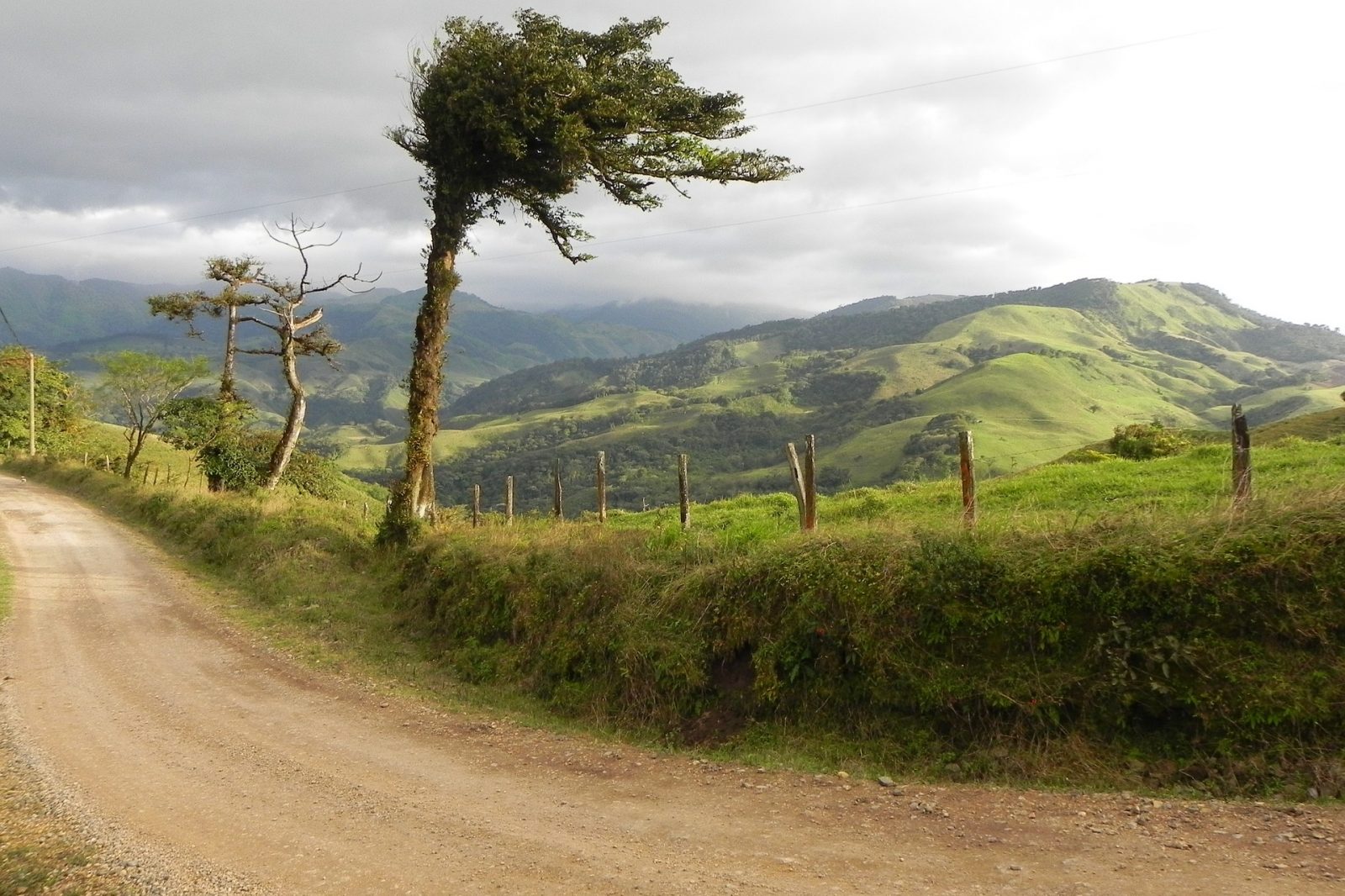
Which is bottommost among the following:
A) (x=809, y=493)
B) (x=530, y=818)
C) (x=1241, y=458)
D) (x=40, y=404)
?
(x=530, y=818)

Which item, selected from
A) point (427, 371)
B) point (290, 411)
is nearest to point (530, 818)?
point (427, 371)

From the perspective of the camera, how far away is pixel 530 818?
22.7ft

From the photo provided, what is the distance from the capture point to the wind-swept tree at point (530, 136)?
1566 cm

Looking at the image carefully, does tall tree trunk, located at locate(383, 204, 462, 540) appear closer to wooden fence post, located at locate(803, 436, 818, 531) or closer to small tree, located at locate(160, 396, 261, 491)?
wooden fence post, located at locate(803, 436, 818, 531)

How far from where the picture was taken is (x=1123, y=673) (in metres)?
7.37

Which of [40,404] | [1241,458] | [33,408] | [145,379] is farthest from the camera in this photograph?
[40,404]

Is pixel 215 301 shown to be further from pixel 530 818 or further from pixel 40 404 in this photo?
pixel 40 404

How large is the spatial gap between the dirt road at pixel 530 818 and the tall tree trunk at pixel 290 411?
16.6 m

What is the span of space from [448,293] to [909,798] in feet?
47.7

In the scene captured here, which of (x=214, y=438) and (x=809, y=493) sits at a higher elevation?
(x=214, y=438)

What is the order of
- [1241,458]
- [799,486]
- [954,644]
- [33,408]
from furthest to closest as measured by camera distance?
[33,408]
[799,486]
[1241,458]
[954,644]

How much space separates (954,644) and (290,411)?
2517 cm

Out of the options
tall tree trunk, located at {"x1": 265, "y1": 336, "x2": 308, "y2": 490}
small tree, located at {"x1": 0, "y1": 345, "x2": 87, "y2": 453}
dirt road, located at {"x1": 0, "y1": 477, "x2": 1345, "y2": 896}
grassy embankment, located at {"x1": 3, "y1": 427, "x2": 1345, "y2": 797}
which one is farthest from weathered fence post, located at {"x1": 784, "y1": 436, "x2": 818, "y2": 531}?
small tree, located at {"x1": 0, "y1": 345, "x2": 87, "y2": 453}

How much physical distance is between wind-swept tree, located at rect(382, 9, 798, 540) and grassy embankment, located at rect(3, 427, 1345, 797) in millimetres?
6715
